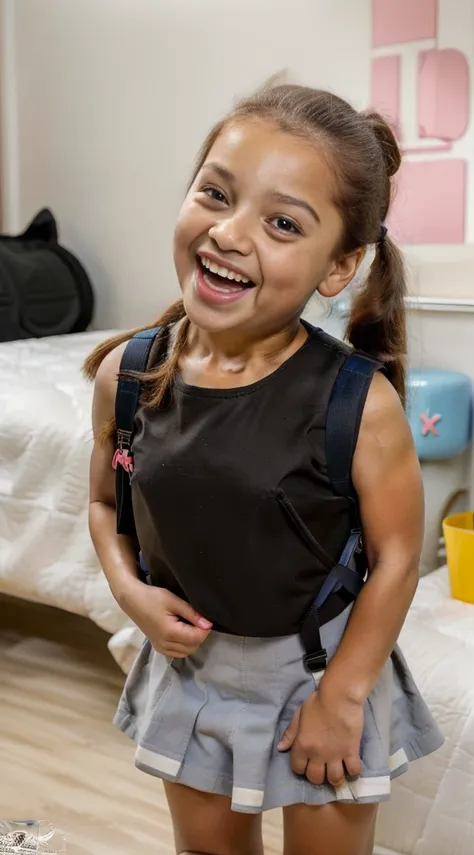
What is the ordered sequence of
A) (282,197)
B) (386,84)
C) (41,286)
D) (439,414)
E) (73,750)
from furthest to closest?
(41,286)
(386,84)
(439,414)
(73,750)
(282,197)

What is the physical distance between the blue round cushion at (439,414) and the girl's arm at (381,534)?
94 centimetres

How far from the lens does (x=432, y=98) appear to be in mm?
2049

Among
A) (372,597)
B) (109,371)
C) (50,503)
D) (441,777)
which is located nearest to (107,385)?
(109,371)

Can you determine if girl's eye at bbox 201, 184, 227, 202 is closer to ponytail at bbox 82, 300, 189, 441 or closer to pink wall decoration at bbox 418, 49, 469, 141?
ponytail at bbox 82, 300, 189, 441

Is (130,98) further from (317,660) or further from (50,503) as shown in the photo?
(317,660)

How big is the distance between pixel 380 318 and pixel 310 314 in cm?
127

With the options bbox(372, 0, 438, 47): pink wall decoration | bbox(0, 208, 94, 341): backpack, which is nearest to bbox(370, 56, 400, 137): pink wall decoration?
bbox(372, 0, 438, 47): pink wall decoration

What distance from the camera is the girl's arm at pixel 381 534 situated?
87 cm

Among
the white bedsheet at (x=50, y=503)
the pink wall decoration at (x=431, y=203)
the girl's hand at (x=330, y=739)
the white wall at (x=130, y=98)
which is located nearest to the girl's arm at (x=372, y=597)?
the girl's hand at (x=330, y=739)

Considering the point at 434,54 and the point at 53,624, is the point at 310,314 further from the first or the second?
the point at 53,624

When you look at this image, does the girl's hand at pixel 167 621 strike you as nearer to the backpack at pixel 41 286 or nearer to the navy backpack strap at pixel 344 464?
the navy backpack strap at pixel 344 464

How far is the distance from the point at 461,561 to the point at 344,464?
0.83 meters

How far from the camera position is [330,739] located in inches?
34.6

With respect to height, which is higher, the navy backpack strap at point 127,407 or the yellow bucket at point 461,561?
the navy backpack strap at point 127,407
